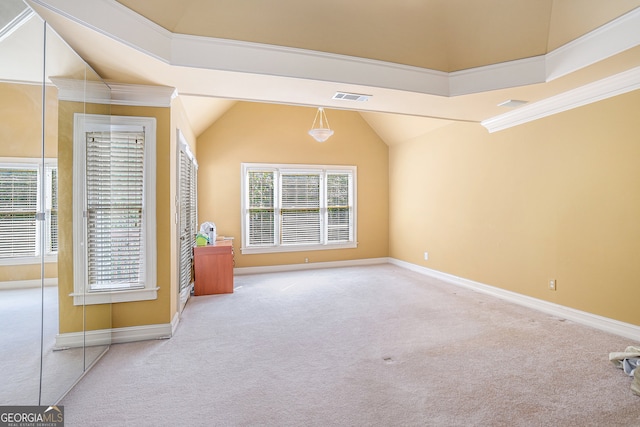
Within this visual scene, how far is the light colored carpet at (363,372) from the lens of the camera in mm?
2104

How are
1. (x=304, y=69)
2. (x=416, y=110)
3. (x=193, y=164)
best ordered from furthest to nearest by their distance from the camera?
(x=193, y=164) → (x=416, y=110) → (x=304, y=69)

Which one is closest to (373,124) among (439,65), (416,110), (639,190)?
(416,110)

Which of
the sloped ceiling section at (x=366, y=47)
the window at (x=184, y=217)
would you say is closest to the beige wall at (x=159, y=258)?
the sloped ceiling section at (x=366, y=47)

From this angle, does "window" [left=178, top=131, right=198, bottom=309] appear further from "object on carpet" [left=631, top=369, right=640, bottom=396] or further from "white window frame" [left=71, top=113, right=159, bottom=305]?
"object on carpet" [left=631, top=369, right=640, bottom=396]

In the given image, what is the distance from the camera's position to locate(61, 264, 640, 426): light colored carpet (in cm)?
210

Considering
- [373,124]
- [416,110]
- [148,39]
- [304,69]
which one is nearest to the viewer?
[148,39]

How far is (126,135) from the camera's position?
3.29 meters

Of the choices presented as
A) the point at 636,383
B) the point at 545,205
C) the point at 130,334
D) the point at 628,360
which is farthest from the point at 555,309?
the point at 130,334

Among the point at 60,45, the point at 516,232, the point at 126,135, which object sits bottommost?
the point at 516,232

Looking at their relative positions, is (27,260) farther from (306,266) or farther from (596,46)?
(306,266)

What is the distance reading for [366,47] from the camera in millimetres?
3316

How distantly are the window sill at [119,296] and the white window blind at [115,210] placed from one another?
0.06 m

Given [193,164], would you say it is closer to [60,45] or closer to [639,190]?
[60,45]

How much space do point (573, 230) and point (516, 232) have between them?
0.78m
